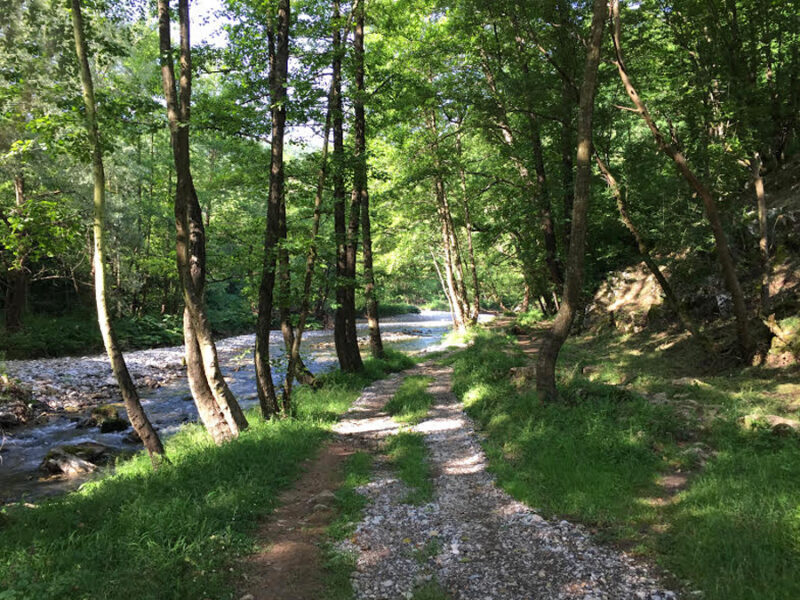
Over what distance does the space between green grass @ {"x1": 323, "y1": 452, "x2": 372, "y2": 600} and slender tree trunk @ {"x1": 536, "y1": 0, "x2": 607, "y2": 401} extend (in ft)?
12.1

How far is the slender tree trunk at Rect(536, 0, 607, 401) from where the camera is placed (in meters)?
7.80

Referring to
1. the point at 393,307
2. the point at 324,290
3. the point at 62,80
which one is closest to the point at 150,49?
the point at 62,80

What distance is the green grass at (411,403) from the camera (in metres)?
10.1

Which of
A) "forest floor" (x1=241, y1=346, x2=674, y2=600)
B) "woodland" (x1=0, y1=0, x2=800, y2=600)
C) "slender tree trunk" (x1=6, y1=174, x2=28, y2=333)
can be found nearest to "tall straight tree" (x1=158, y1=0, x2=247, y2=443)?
"woodland" (x1=0, y1=0, x2=800, y2=600)

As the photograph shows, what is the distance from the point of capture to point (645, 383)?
9.91 meters

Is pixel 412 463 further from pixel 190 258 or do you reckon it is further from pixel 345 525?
pixel 190 258

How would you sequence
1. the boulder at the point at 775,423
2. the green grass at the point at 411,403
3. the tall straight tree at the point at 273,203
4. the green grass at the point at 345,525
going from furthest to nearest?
1. the green grass at the point at 411,403
2. the tall straight tree at the point at 273,203
3. the boulder at the point at 775,423
4. the green grass at the point at 345,525

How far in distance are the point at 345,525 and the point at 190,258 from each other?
566 cm

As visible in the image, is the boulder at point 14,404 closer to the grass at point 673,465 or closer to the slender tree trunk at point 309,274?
the slender tree trunk at point 309,274

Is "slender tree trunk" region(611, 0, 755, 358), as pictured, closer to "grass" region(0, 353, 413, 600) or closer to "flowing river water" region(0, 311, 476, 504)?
"grass" region(0, 353, 413, 600)

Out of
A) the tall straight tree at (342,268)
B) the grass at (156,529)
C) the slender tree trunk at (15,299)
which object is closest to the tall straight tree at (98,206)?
the grass at (156,529)

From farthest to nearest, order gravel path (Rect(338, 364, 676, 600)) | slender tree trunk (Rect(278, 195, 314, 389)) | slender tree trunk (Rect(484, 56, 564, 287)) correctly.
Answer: slender tree trunk (Rect(484, 56, 564, 287))
slender tree trunk (Rect(278, 195, 314, 389))
gravel path (Rect(338, 364, 676, 600))

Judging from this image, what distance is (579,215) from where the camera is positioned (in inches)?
318

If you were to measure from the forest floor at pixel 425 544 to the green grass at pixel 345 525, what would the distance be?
1 centimetres
